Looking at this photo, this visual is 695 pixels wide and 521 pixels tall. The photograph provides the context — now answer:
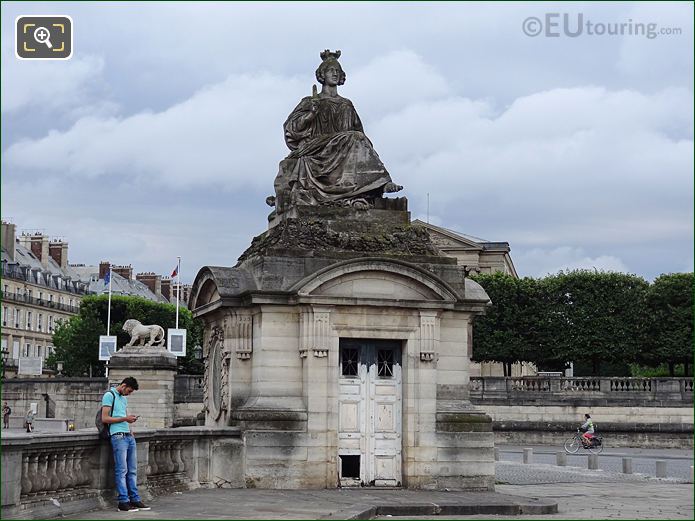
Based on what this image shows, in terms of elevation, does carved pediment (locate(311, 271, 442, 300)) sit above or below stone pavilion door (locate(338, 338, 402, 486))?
above

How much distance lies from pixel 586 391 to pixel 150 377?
19043 millimetres

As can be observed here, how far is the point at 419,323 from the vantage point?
59.4ft

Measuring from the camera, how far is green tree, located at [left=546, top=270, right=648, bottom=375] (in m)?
60.2

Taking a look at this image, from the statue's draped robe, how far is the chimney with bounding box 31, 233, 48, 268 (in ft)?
301

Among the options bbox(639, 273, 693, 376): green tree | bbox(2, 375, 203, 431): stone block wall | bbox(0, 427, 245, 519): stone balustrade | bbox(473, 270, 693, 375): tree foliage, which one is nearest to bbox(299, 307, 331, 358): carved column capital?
bbox(0, 427, 245, 519): stone balustrade

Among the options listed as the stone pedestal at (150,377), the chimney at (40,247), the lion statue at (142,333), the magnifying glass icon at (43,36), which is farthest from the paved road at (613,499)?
the chimney at (40,247)

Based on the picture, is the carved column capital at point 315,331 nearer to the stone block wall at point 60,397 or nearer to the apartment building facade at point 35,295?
the stone block wall at point 60,397

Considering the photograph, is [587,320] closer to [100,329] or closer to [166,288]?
[100,329]

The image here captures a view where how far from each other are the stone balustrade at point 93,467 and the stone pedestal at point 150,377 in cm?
2932

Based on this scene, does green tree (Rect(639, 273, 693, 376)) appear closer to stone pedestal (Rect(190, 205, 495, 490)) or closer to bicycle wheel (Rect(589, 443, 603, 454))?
bicycle wheel (Rect(589, 443, 603, 454))

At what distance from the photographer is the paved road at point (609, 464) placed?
77.9ft

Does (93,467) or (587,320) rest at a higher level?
(587,320)

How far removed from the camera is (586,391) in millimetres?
50250

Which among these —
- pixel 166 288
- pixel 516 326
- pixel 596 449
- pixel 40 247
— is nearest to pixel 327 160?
pixel 596 449
